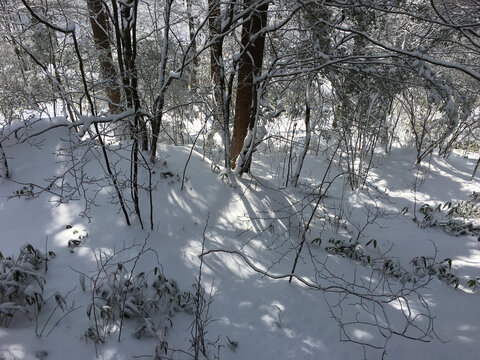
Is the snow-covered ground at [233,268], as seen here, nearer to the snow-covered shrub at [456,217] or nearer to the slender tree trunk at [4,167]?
the slender tree trunk at [4,167]

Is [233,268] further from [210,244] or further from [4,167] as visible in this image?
[4,167]

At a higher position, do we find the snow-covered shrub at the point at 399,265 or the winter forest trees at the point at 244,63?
the winter forest trees at the point at 244,63

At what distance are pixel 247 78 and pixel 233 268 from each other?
11.1 ft

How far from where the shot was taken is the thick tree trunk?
15.8 feet

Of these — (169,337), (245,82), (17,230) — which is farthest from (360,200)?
(17,230)

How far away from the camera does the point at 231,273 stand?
342 cm

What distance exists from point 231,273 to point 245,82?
3396 mm

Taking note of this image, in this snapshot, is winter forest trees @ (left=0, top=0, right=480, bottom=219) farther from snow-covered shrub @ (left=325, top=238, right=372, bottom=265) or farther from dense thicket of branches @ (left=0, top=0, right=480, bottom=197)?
snow-covered shrub @ (left=325, top=238, right=372, bottom=265)

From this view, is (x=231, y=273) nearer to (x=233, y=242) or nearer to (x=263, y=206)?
(x=233, y=242)

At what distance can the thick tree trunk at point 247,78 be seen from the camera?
4.81 m

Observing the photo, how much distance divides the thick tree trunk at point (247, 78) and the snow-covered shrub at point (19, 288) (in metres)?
3.71

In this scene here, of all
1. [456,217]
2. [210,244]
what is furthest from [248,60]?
A: [456,217]

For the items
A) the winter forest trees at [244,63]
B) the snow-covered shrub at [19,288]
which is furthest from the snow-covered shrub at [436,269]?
the snow-covered shrub at [19,288]

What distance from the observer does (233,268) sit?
138 inches
